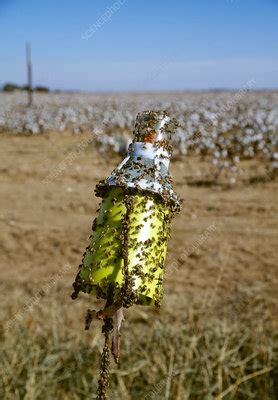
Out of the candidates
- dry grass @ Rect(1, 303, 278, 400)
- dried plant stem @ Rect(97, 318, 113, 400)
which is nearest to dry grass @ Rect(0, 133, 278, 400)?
dry grass @ Rect(1, 303, 278, 400)

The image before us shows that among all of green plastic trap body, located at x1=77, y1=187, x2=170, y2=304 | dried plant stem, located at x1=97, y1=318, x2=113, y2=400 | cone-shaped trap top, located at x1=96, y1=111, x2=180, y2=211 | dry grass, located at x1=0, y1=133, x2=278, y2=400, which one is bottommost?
dry grass, located at x1=0, y1=133, x2=278, y2=400

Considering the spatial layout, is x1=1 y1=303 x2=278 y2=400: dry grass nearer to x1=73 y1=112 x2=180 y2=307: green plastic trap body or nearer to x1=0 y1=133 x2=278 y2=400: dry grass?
x1=0 y1=133 x2=278 y2=400: dry grass

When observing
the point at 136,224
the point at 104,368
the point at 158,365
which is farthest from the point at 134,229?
the point at 158,365

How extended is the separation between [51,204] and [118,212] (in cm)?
785

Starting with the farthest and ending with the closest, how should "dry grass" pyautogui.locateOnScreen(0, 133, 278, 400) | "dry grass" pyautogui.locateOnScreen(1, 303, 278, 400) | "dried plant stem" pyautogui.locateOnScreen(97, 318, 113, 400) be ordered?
"dry grass" pyautogui.locateOnScreen(0, 133, 278, 400)
"dry grass" pyautogui.locateOnScreen(1, 303, 278, 400)
"dried plant stem" pyautogui.locateOnScreen(97, 318, 113, 400)

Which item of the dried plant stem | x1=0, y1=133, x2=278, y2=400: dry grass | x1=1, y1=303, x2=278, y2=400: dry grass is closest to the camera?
the dried plant stem

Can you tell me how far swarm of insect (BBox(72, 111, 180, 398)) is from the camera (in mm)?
1003

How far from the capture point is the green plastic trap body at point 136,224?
3.29 feet

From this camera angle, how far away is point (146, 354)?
3.30 metres

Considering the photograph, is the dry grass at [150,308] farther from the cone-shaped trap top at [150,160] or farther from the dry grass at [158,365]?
the cone-shaped trap top at [150,160]

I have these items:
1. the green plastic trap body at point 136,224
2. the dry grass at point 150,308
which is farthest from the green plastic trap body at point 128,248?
the dry grass at point 150,308

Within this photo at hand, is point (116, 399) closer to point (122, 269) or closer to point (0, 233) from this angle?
point (122, 269)

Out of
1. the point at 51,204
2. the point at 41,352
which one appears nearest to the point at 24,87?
the point at 51,204

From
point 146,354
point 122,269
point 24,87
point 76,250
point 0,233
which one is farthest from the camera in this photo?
point 24,87
